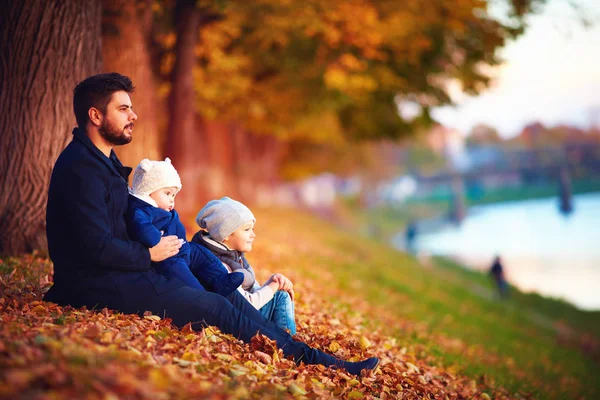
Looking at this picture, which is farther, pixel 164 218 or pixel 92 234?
pixel 164 218

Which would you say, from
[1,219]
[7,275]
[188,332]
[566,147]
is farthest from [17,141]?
[566,147]

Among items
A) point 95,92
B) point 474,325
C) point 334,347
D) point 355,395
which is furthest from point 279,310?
point 474,325

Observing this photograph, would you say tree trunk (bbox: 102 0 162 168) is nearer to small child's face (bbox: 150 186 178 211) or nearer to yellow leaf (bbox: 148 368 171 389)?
small child's face (bbox: 150 186 178 211)

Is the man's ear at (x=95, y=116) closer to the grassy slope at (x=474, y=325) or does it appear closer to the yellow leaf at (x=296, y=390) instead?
the yellow leaf at (x=296, y=390)

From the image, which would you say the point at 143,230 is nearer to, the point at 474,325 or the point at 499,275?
the point at 474,325

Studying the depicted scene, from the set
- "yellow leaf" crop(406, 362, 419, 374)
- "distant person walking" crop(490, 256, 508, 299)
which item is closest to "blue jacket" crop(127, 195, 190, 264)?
"yellow leaf" crop(406, 362, 419, 374)

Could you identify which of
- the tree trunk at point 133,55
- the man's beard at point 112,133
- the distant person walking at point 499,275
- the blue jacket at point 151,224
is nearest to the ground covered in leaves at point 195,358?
the blue jacket at point 151,224

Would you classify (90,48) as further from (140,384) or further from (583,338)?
(583,338)

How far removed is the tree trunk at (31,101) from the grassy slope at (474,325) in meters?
4.54

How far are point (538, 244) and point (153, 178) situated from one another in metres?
41.0

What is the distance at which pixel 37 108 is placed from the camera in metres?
7.70

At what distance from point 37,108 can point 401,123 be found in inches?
598

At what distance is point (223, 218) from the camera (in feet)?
17.7

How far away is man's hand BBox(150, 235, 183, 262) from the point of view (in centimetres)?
481
